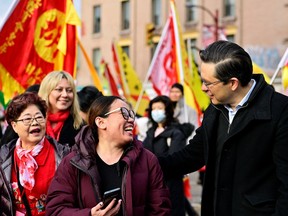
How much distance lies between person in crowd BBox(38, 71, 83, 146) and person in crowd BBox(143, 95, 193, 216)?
208 cm

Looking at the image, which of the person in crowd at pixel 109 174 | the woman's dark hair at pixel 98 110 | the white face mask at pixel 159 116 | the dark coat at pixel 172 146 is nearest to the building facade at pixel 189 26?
the white face mask at pixel 159 116

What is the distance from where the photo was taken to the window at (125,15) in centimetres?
4156

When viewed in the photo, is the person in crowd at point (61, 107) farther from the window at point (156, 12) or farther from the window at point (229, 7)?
the window at point (156, 12)

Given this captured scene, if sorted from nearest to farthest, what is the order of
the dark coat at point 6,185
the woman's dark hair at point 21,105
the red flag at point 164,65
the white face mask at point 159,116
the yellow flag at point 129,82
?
1. the dark coat at point 6,185
2. the woman's dark hair at point 21,105
3. the white face mask at point 159,116
4. the red flag at point 164,65
5. the yellow flag at point 129,82

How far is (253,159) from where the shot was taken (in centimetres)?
356

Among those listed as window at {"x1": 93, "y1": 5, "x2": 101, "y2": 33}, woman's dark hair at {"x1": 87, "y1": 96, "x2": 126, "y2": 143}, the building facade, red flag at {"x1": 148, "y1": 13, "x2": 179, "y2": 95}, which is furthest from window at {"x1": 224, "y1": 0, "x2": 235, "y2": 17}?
woman's dark hair at {"x1": 87, "y1": 96, "x2": 126, "y2": 143}

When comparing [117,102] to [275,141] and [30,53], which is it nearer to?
[275,141]

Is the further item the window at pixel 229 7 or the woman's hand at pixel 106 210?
the window at pixel 229 7

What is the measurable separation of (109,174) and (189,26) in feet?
111

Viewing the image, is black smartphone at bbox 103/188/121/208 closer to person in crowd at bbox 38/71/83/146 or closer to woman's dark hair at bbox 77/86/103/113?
person in crowd at bbox 38/71/83/146

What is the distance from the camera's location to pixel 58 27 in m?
7.59

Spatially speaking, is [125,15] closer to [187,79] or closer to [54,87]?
[187,79]

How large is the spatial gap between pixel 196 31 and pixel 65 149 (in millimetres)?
32639

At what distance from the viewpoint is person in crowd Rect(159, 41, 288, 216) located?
3506 mm
